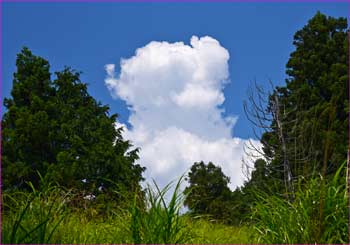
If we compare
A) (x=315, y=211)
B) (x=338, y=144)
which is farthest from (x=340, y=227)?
(x=338, y=144)

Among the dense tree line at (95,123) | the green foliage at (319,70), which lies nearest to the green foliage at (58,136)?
the dense tree line at (95,123)

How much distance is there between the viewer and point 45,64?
64.7ft

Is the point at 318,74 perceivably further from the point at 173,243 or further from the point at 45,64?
the point at 173,243

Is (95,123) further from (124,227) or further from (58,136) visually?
(124,227)

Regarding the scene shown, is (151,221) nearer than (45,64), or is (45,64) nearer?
(151,221)

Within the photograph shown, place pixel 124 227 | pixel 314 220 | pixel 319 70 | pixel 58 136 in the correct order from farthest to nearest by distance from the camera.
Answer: pixel 319 70 < pixel 58 136 < pixel 124 227 < pixel 314 220

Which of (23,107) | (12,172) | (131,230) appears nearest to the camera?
(131,230)

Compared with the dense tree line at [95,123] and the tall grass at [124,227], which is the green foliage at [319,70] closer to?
the dense tree line at [95,123]

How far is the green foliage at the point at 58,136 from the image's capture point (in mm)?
16719

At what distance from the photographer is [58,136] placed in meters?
17.4

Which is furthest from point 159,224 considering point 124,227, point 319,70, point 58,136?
point 319,70

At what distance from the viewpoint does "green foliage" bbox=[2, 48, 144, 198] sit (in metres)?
16.7

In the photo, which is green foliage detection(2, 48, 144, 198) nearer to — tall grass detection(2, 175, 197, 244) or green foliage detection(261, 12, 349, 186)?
green foliage detection(261, 12, 349, 186)

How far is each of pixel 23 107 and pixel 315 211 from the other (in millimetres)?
15427
